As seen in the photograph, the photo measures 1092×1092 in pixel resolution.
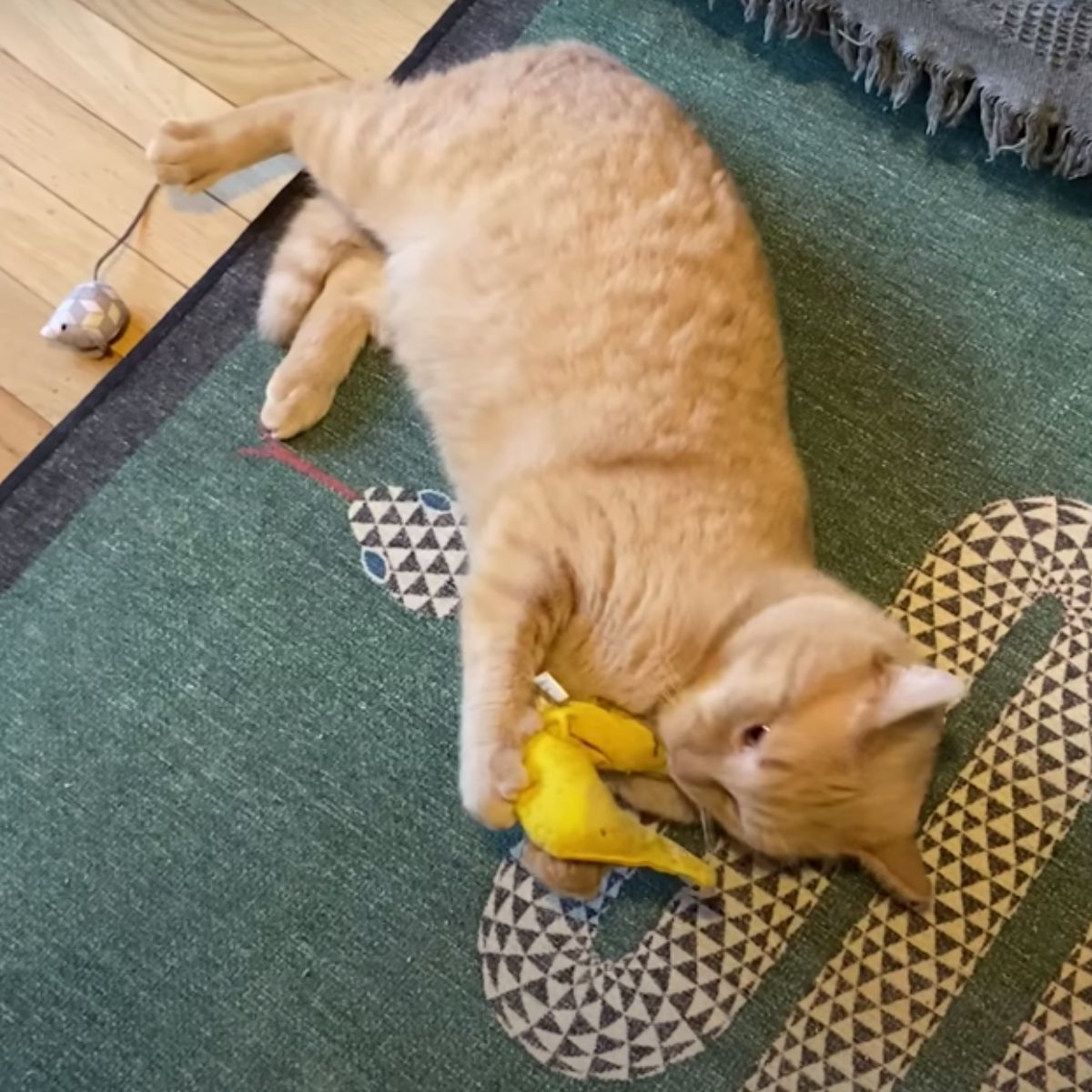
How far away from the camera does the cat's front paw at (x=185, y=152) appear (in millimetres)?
2027

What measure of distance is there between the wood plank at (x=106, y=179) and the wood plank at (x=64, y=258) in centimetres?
2

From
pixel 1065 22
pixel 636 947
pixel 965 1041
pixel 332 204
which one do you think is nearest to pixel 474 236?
pixel 332 204

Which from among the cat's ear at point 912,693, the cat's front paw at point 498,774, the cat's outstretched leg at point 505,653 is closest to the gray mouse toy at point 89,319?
the cat's outstretched leg at point 505,653

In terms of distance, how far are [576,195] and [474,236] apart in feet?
0.50

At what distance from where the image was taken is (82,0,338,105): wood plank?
86.0 inches

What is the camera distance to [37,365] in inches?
79.7

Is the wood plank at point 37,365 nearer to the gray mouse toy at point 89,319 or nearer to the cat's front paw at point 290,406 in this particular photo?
the gray mouse toy at point 89,319

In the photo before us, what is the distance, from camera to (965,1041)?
5.65 feet

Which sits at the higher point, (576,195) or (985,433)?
(576,195)

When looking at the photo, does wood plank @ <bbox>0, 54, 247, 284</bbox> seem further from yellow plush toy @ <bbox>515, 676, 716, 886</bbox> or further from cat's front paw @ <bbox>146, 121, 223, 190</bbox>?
yellow plush toy @ <bbox>515, 676, 716, 886</bbox>

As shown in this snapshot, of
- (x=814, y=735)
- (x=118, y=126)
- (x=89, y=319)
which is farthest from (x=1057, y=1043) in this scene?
(x=118, y=126)

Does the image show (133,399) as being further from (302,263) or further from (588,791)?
(588,791)

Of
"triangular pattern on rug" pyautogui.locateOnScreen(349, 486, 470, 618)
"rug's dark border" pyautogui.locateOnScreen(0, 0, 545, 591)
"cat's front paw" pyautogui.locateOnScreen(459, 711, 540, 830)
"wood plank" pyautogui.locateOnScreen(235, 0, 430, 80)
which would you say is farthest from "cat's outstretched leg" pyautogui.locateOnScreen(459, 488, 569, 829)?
"wood plank" pyautogui.locateOnScreen(235, 0, 430, 80)

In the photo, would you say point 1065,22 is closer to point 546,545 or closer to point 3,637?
point 546,545
